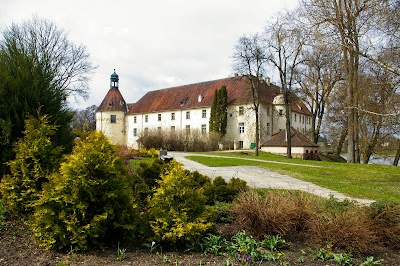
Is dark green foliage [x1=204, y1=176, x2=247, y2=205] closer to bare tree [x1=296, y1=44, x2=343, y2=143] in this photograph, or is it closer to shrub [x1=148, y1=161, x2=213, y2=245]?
shrub [x1=148, y1=161, x2=213, y2=245]

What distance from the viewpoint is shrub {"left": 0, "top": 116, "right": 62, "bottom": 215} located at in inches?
222

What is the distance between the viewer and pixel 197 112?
46719 mm

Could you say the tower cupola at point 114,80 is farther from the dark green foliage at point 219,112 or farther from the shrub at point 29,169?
the shrub at point 29,169

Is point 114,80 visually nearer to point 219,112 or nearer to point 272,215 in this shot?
point 219,112

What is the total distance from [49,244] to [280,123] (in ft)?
145

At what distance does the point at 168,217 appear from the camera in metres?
4.29

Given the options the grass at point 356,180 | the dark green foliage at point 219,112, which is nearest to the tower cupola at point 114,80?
the dark green foliage at point 219,112

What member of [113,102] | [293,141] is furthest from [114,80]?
[293,141]

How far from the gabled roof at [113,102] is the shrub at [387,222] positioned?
173 ft

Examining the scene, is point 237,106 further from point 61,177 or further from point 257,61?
point 61,177

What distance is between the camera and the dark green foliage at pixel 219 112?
42125mm

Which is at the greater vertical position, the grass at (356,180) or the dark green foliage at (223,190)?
the dark green foliage at (223,190)

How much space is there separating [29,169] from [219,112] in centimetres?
3746

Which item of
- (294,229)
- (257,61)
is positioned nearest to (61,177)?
(294,229)
